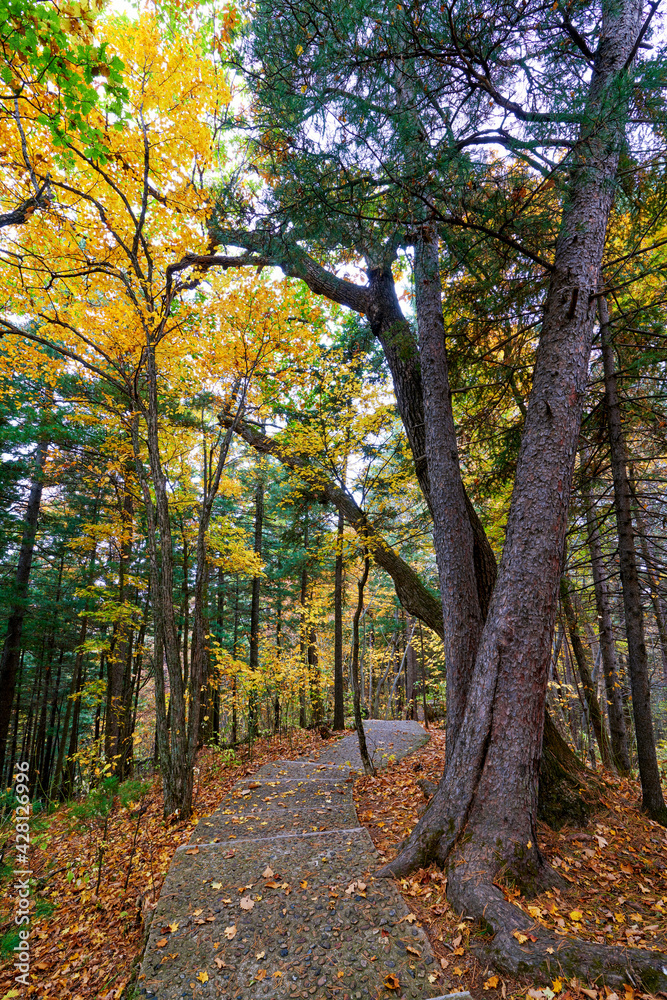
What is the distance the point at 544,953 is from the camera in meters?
2.12

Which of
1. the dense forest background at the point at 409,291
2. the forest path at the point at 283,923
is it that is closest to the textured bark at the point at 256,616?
the dense forest background at the point at 409,291

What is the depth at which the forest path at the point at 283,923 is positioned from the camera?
2.24 m

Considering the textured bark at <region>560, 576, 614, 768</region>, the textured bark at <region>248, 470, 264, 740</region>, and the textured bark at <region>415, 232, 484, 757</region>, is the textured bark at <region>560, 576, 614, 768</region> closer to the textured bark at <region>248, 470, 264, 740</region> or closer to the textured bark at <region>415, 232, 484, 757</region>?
the textured bark at <region>415, 232, 484, 757</region>

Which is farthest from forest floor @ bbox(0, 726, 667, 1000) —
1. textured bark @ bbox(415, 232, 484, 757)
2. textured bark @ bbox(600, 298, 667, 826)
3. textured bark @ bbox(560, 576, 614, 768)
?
textured bark @ bbox(560, 576, 614, 768)

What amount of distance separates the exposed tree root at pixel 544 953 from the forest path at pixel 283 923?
0.38 m

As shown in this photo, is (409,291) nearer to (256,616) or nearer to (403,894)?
(403,894)

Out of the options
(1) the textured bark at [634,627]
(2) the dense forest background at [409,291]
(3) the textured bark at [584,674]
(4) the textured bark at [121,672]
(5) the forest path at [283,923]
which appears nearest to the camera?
(5) the forest path at [283,923]

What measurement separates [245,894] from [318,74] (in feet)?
21.2

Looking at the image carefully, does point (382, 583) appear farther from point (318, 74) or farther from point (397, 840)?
point (318, 74)

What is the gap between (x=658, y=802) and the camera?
3.65 metres

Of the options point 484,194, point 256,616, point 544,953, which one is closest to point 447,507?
point 484,194

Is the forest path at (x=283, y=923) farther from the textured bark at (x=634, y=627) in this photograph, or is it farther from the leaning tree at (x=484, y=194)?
the textured bark at (x=634, y=627)

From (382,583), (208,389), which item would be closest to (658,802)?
(208,389)

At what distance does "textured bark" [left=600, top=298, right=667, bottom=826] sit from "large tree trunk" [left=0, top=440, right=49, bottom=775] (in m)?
10.7
